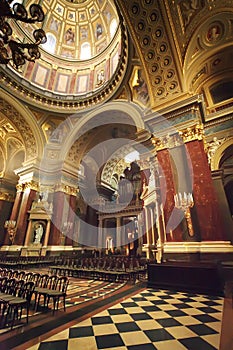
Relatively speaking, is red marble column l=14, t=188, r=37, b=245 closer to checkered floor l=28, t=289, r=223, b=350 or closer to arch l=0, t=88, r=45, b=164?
arch l=0, t=88, r=45, b=164

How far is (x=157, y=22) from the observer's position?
715 centimetres

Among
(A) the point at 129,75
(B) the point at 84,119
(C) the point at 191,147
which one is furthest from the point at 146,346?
(B) the point at 84,119

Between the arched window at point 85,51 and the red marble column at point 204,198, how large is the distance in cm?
1512

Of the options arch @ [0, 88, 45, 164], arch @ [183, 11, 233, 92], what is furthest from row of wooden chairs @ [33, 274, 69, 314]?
arch @ [0, 88, 45, 164]

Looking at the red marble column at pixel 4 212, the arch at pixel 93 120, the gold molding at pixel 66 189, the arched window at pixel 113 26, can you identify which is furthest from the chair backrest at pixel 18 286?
the arched window at pixel 113 26

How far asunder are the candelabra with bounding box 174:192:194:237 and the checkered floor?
2.49 meters

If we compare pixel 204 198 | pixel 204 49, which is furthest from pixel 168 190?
pixel 204 49

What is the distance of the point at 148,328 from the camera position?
2561mm

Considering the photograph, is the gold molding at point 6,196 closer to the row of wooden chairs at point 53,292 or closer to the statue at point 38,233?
the statue at point 38,233

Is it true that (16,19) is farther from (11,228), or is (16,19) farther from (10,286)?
(11,228)

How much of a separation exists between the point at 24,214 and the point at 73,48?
15883mm

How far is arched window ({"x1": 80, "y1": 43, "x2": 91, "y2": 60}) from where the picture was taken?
1636cm

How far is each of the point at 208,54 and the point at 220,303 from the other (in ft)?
30.7

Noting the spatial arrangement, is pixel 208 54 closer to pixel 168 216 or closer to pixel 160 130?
pixel 160 130
